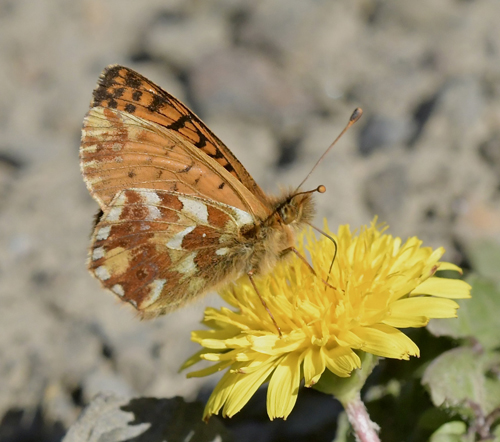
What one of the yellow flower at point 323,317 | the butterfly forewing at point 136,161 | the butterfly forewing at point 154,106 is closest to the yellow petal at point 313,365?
the yellow flower at point 323,317

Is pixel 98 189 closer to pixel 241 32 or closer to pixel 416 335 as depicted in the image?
pixel 416 335

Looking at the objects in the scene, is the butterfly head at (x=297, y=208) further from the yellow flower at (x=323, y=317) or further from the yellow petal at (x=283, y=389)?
the yellow petal at (x=283, y=389)

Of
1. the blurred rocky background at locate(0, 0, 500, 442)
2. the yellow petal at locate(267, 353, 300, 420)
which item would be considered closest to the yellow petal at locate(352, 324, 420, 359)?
the yellow petal at locate(267, 353, 300, 420)

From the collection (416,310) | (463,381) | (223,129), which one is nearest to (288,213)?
(416,310)

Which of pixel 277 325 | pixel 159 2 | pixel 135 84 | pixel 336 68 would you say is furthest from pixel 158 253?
pixel 159 2

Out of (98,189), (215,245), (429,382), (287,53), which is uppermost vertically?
(287,53)

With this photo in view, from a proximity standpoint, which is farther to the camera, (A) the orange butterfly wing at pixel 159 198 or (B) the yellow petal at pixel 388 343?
(A) the orange butterfly wing at pixel 159 198
